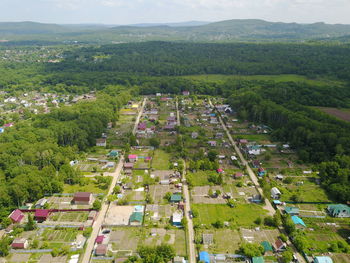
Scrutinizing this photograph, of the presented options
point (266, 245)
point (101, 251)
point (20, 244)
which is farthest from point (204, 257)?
point (20, 244)

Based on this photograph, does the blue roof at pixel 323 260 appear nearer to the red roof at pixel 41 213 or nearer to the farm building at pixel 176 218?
the farm building at pixel 176 218

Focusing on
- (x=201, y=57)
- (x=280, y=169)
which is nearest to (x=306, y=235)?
(x=280, y=169)

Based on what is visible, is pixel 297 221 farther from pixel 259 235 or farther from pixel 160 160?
pixel 160 160

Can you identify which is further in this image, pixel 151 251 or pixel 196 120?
pixel 196 120

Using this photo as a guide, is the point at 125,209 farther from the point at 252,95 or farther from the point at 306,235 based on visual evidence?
the point at 252,95

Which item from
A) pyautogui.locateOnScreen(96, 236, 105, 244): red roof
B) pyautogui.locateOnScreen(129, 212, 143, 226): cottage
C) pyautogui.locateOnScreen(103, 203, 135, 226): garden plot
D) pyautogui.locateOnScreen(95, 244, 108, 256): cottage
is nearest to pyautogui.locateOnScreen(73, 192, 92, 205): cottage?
pyautogui.locateOnScreen(103, 203, 135, 226): garden plot

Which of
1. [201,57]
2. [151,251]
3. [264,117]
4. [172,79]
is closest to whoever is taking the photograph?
[151,251]

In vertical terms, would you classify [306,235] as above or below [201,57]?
below

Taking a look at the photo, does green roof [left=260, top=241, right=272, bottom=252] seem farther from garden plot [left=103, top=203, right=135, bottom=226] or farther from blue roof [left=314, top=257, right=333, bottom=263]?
garden plot [left=103, top=203, right=135, bottom=226]
